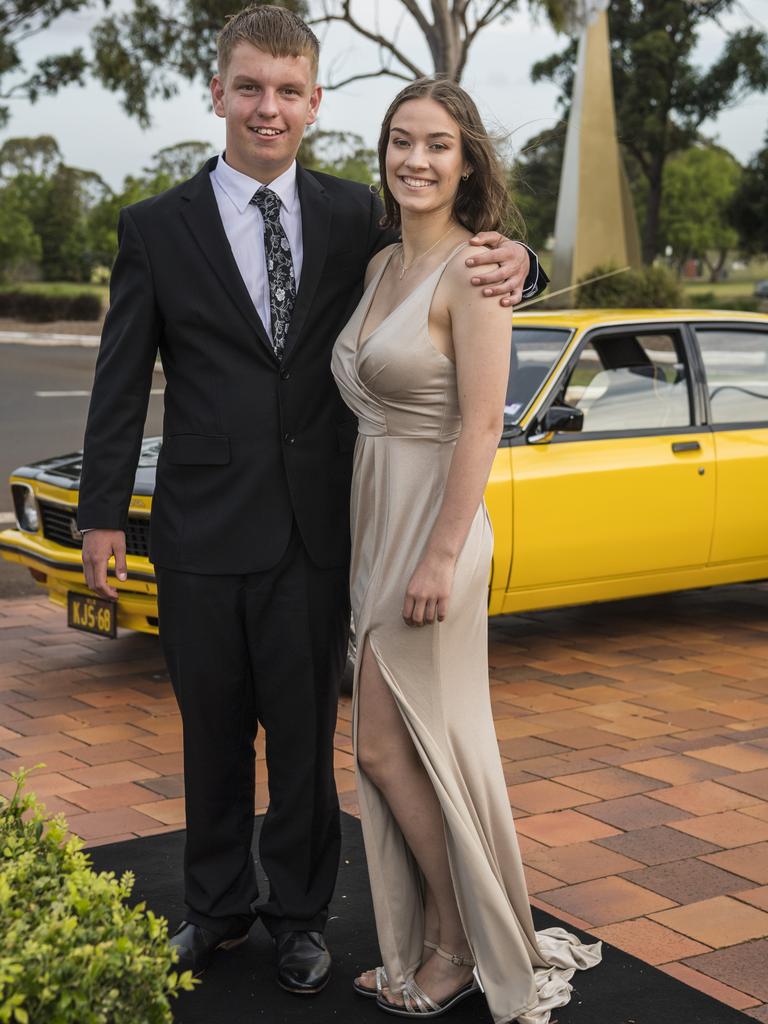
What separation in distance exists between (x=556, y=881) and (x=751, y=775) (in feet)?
3.87

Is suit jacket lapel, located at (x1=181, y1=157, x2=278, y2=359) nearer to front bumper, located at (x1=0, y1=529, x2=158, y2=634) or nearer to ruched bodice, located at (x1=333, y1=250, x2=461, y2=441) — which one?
ruched bodice, located at (x1=333, y1=250, x2=461, y2=441)

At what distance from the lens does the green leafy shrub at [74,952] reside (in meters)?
1.81

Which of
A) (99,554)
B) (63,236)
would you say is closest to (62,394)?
(99,554)

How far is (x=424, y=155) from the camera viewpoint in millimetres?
2758

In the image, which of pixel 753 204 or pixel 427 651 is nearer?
pixel 427 651

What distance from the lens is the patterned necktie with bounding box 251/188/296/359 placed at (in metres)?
2.96

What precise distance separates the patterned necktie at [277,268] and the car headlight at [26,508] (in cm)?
319

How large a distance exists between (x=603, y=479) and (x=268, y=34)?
133 inches

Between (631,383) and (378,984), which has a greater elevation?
(631,383)

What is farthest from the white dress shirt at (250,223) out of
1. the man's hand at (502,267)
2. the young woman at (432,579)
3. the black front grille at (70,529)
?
the black front grille at (70,529)

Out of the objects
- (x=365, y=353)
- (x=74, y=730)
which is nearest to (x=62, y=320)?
(x=74, y=730)

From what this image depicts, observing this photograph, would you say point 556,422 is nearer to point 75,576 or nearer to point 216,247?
point 75,576

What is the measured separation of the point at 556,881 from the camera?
3.75 m

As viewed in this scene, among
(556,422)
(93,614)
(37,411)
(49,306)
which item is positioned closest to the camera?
(93,614)
